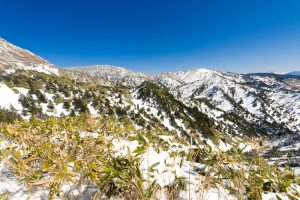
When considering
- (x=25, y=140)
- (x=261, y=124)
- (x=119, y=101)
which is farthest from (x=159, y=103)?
(x=261, y=124)

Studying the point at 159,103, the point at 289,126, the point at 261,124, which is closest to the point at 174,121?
the point at 159,103

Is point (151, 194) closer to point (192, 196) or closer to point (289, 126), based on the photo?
point (192, 196)

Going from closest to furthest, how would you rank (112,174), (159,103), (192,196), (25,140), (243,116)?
(112,174) < (192,196) < (25,140) < (159,103) < (243,116)

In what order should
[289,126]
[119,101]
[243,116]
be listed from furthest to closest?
[243,116], [289,126], [119,101]

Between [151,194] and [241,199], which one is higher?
[151,194]

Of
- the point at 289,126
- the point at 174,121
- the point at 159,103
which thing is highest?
the point at 159,103

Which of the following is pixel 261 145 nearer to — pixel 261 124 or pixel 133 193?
pixel 133 193

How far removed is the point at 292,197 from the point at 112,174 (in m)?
2.23

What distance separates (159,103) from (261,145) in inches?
3389

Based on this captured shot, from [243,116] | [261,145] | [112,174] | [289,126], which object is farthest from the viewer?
[243,116]

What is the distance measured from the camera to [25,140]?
4.32 meters

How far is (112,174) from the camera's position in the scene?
2.10 m

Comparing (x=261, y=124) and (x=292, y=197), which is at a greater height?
(x=292, y=197)

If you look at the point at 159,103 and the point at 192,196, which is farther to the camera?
the point at 159,103
